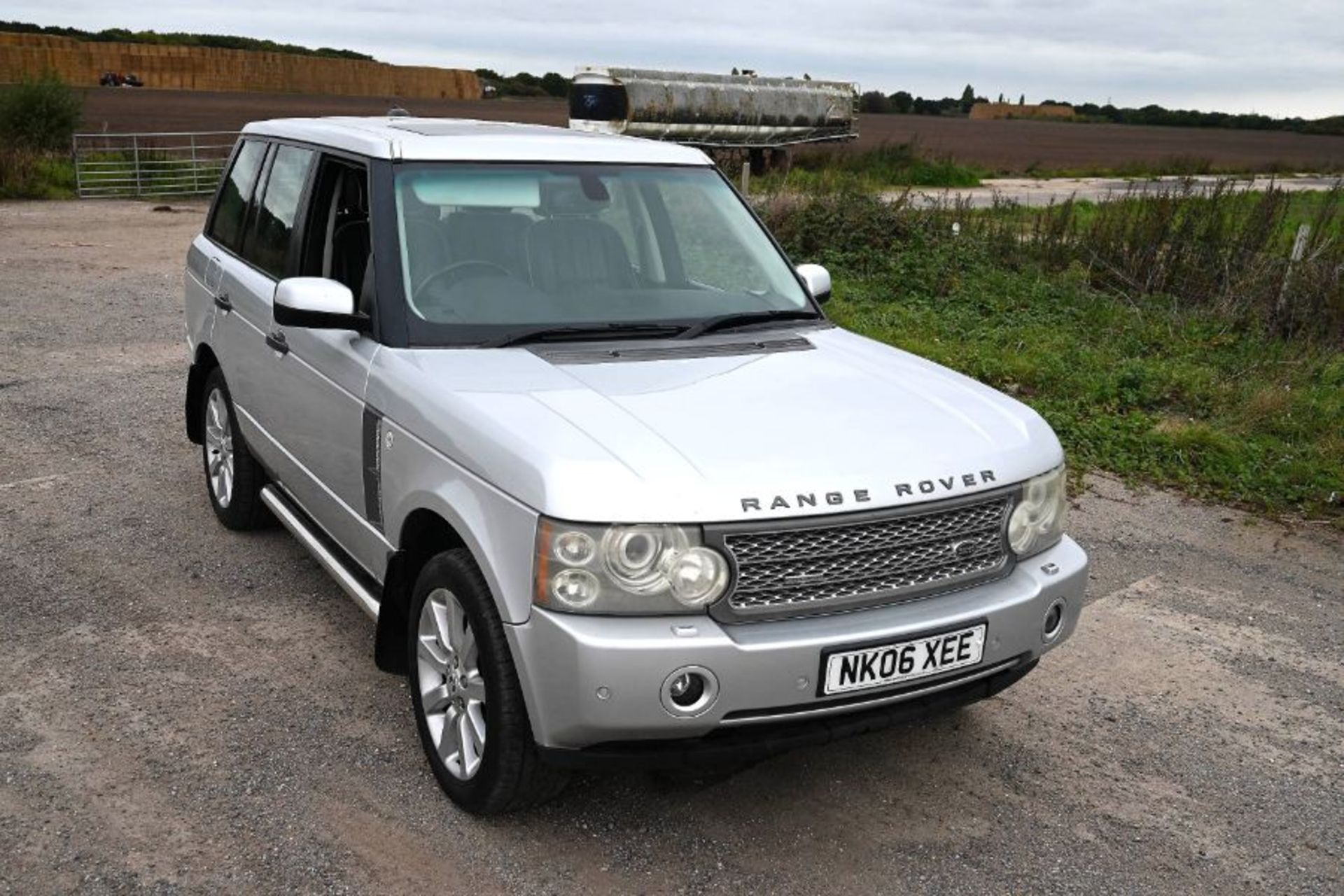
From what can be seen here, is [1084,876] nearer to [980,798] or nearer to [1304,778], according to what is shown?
[980,798]

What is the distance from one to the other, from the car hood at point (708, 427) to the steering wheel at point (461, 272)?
0.32 metres

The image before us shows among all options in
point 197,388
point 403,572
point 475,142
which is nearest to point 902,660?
point 403,572

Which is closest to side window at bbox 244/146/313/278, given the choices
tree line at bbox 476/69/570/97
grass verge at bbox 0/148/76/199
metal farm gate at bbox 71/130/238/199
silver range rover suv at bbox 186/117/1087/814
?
silver range rover suv at bbox 186/117/1087/814

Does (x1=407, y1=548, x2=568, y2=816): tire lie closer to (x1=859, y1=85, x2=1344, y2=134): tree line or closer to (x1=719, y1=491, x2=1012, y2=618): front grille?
(x1=719, y1=491, x2=1012, y2=618): front grille

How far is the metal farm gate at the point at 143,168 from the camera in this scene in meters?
24.1

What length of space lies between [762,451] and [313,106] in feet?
190

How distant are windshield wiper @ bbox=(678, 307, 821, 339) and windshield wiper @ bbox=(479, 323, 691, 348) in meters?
0.04

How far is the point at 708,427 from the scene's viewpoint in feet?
11.3

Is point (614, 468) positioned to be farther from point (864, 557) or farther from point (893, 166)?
point (893, 166)

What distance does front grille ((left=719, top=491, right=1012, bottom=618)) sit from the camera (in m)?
3.20

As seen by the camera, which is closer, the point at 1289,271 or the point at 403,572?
the point at 403,572

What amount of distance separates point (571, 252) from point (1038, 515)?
1.84m

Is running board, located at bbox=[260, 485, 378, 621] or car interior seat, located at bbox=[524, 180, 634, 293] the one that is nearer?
running board, located at bbox=[260, 485, 378, 621]

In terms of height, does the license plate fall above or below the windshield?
below
